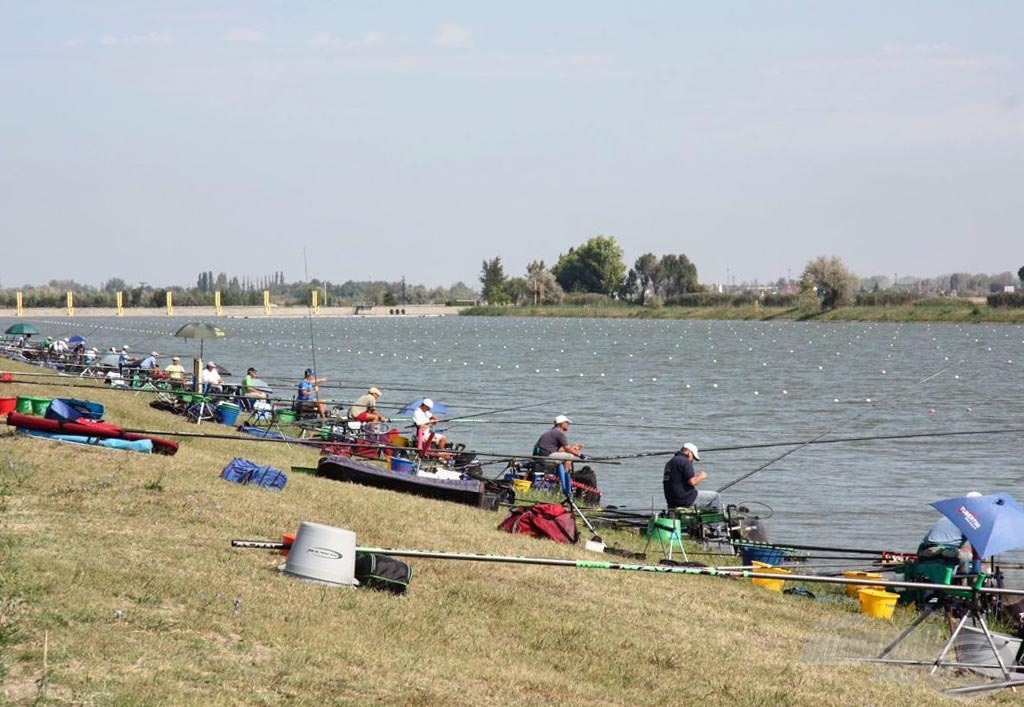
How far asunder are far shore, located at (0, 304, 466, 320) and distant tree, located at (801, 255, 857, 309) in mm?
54964

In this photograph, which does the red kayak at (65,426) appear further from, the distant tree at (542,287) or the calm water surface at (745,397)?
the distant tree at (542,287)

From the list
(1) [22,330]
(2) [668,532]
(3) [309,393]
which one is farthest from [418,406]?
(1) [22,330]

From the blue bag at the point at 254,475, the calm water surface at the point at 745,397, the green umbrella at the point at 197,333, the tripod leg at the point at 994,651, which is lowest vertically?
the calm water surface at the point at 745,397

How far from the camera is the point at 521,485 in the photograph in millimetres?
21188

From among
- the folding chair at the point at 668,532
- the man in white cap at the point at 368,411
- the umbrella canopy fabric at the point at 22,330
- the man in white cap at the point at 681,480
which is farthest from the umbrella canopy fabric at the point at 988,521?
the umbrella canopy fabric at the point at 22,330

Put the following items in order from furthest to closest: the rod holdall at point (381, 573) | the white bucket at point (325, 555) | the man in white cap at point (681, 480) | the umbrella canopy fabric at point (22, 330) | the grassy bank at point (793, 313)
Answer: the grassy bank at point (793, 313)
the umbrella canopy fabric at point (22, 330)
the man in white cap at point (681, 480)
the rod holdall at point (381, 573)
the white bucket at point (325, 555)

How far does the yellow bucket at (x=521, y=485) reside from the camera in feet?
69.0

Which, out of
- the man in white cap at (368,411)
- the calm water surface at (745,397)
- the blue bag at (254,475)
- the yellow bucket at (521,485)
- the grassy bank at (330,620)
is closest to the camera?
the grassy bank at (330,620)

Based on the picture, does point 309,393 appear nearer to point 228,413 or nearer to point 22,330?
point 228,413

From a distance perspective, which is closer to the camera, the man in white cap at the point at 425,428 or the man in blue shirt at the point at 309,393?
the man in white cap at the point at 425,428

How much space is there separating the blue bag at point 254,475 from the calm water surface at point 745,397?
771 cm

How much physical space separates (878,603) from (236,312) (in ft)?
528

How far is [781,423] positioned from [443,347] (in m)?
51.2

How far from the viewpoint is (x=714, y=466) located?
95.1 ft
